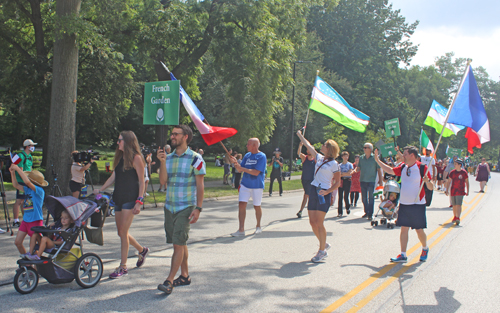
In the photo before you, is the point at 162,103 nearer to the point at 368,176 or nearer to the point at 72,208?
the point at 72,208

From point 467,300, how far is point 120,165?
14.7ft

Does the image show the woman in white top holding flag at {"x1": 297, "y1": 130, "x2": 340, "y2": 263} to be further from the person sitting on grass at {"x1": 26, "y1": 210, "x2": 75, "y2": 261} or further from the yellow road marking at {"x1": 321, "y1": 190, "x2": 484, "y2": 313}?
→ the person sitting on grass at {"x1": 26, "y1": 210, "x2": 75, "y2": 261}

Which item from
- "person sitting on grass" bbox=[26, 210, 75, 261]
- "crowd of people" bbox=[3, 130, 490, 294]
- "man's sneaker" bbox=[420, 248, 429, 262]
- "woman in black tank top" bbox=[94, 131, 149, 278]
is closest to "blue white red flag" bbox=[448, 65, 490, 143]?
"crowd of people" bbox=[3, 130, 490, 294]

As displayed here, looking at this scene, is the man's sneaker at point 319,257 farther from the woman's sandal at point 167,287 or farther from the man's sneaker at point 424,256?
the woman's sandal at point 167,287

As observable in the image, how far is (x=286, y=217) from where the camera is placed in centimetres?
1147

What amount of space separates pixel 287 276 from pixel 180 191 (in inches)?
77.9

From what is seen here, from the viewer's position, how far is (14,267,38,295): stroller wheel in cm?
467

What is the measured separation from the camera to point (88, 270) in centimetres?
503

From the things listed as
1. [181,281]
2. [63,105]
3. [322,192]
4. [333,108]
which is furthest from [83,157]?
[333,108]

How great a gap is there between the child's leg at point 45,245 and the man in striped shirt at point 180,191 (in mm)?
1346

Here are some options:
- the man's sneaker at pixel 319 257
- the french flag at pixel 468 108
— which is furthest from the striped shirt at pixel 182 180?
the french flag at pixel 468 108

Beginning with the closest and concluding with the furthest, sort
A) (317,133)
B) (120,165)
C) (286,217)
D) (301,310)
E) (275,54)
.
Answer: (301,310) < (120,165) < (286,217) < (275,54) < (317,133)

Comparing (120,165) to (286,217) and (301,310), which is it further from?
(286,217)

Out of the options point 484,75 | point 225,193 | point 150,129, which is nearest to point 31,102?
point 225,193
